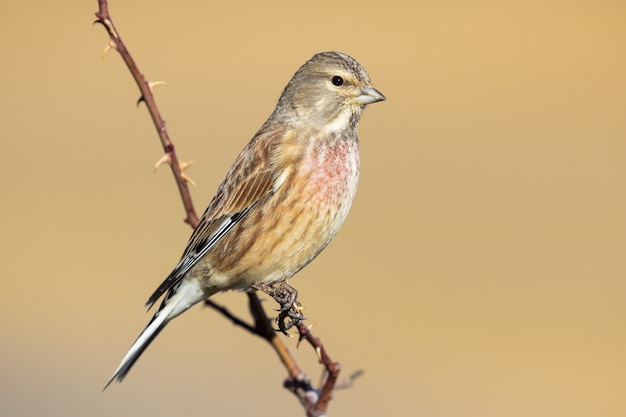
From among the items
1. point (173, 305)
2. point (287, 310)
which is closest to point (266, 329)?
point (287, 310)

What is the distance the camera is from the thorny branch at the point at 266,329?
2.91 meters

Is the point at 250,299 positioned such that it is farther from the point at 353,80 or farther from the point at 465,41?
the point at 465,41

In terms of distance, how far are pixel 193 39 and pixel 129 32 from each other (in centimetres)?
116

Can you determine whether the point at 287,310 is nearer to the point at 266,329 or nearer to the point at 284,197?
the point at 266,329

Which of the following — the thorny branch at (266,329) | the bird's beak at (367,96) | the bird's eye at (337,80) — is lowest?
the thorny branch at (266,329)

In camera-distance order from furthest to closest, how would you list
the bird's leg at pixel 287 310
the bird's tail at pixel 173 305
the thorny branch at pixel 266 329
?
the bird's tail at pixel 173 305, the bird's leg at pixel 287 310, the thorny branch at pixel 266 329

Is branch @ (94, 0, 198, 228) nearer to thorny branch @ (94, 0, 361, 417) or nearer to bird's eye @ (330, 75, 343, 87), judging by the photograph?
thorny branch @ (94, 0, 361, 417)

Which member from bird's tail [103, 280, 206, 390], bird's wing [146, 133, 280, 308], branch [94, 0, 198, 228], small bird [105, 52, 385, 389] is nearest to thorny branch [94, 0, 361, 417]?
branch [94, 0, 198, 228]

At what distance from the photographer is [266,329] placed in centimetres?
338

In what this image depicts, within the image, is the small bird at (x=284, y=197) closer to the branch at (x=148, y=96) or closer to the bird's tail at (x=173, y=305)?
the bird's tail at (x=173, y=305)

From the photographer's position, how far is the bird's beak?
4.14 m

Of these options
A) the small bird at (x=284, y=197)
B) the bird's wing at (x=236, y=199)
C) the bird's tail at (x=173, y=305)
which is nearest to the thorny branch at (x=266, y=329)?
the small bird at (x=284, y=197)

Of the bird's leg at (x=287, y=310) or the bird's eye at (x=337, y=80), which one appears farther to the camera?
the bird's eye at (x=337, y=80)

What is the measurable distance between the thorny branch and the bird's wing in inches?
25.8
